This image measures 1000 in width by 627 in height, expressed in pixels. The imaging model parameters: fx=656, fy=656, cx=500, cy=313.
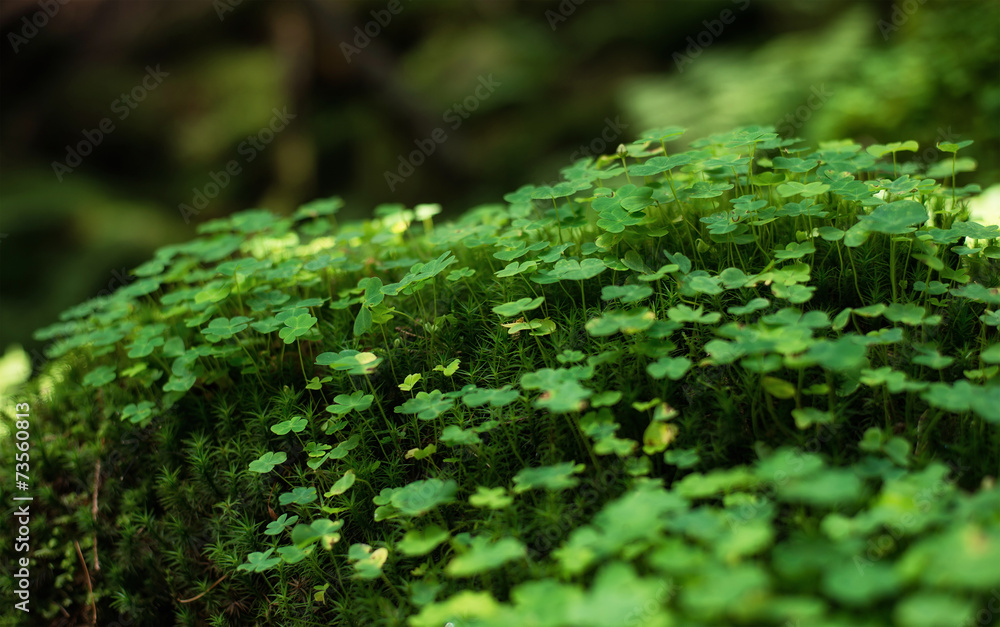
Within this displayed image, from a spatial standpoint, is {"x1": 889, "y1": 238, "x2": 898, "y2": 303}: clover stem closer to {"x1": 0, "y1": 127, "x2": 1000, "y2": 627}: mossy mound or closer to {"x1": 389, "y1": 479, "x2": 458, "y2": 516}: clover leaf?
{"x1": 0, "y1": 127, "x2": 1000, "y2": 627}: mossy mound

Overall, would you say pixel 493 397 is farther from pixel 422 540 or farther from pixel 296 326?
pixel 296 326

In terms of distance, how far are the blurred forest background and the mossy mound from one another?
150 inches

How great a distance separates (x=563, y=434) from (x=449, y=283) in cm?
84

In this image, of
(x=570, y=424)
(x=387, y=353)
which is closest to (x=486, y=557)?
(x=570, y=424)

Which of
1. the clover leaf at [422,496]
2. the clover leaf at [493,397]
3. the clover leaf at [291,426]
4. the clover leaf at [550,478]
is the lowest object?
the clover leaf at [422,496]

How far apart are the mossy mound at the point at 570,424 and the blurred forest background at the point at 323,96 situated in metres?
3.81

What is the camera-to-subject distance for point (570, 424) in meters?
1.90

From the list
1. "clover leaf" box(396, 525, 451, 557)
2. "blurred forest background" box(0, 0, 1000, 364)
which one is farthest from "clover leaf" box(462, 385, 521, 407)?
→ "blurred forest background" box(0, 0, 1000, 364)

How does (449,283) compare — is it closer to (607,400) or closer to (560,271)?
(560,271)

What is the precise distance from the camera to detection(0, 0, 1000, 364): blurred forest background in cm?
617

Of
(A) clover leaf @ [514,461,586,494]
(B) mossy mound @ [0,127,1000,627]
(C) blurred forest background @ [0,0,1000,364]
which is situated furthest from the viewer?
(C) blurred forest background @ [0,0,1000,364]

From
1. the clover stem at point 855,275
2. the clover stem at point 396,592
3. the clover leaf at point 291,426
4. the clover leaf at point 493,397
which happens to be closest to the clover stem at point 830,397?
the clover stem at point 855,275

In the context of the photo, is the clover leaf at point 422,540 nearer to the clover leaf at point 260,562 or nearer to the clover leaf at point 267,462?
the clover leaf at point 260,562

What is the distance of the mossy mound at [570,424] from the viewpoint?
1294 millimetres
